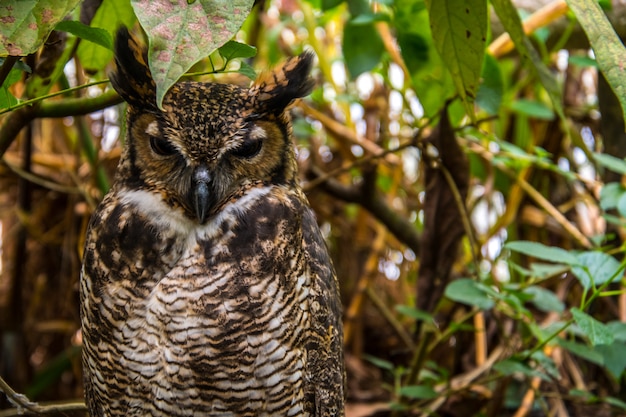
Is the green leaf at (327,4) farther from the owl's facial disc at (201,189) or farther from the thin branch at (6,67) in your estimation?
the thin branch at (6,67)

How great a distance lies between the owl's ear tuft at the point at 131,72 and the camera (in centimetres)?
118

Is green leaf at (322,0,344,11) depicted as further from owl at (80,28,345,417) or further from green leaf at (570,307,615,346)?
green leaf at (570,307,615,346)

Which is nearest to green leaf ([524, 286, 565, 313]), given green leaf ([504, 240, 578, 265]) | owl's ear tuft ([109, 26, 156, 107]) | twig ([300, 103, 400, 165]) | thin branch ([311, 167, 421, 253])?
green leaf ([504, 240, 578, 265])

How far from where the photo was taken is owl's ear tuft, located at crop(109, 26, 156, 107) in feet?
3.87

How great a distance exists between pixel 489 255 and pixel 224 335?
1.37m

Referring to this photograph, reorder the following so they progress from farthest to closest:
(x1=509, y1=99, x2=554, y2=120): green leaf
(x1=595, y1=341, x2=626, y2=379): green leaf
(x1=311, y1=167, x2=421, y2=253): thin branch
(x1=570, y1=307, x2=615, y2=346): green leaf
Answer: (x1=311, y1=167, x2=421, y2=253): thin branch, (x1=509, y1=99, x2=554, y2=120): green leaf, (x1=595, y1=341, x2=626, y2=379): green leaf, (x1=570, y1=307, x2=615, y2=346): green leaf

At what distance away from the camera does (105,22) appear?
131 centimetres

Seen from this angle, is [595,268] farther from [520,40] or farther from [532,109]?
[532,109]

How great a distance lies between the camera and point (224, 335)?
Answer: 4.00ft

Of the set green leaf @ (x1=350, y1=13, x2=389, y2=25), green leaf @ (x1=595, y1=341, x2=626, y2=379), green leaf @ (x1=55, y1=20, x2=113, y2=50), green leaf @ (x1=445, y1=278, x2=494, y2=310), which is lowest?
green leaf @ (x1=595, y1=341, x2=626, y2=379)

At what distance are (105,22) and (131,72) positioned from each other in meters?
0.19

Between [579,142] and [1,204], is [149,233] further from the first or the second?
[1,204]

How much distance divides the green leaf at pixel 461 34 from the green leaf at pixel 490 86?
1.31 feet

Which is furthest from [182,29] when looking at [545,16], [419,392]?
[545,16]
